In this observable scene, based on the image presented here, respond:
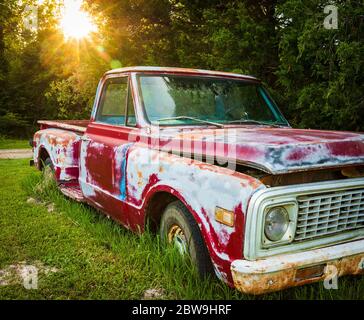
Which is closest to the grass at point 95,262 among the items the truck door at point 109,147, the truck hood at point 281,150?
the truck door at point 109,147

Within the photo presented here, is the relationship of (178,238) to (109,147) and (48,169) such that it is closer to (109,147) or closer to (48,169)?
(109,147)

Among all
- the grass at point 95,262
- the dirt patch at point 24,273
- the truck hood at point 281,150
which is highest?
the truck hood at point 281,150

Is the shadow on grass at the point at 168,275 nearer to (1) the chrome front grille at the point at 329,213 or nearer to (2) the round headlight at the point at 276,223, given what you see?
(1) the chrome front grille at the point at 329,213

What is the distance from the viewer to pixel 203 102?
3.75 meters

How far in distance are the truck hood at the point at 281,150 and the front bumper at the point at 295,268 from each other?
0.53 meters

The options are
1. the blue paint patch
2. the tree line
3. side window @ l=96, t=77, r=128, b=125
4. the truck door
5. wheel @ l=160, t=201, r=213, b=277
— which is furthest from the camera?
the tree line

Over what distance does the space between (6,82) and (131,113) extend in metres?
20.5

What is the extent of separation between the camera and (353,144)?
257 cm

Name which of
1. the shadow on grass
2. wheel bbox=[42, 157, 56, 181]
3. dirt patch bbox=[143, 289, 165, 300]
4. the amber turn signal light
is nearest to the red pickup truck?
the amber turn signal light

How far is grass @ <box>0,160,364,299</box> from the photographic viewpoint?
2850 millimetres

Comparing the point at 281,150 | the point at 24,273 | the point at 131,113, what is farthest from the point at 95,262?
the point at 281,150

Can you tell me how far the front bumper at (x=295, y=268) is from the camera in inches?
87.7

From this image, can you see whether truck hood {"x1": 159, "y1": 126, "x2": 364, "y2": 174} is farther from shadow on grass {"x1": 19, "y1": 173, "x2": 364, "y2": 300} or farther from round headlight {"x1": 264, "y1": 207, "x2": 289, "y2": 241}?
shadow on grass {"x1": 19, "y1": 173, "x2": 364, "y2": 300}

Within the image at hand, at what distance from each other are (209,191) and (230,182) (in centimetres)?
19
